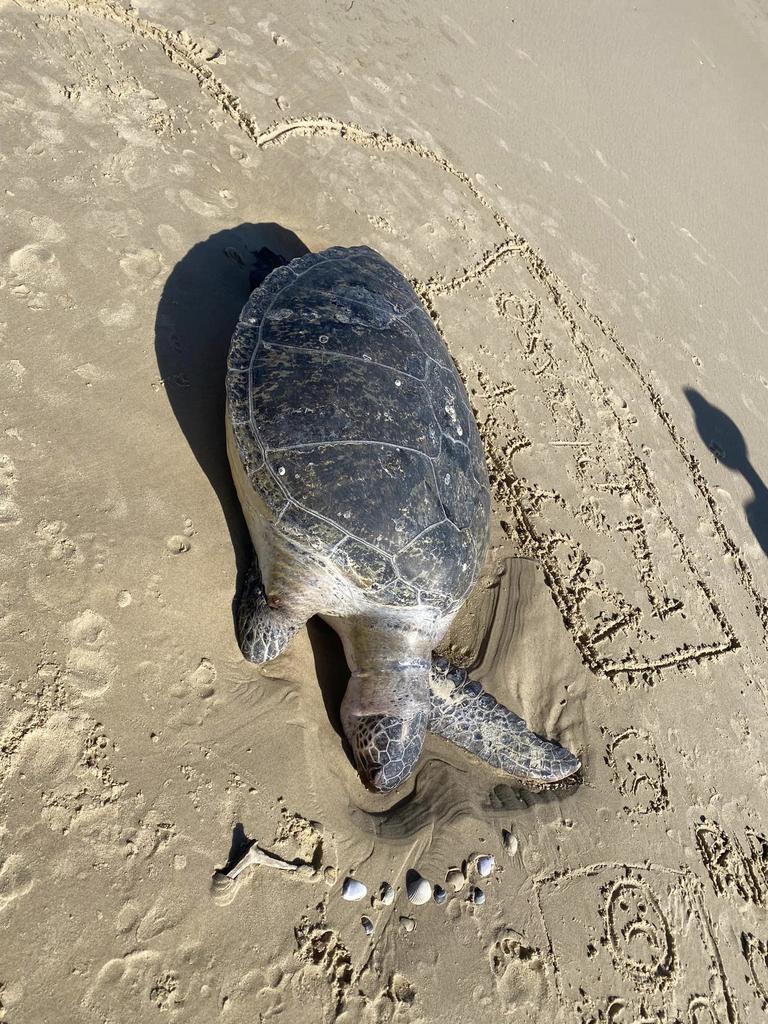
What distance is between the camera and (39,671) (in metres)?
2.40

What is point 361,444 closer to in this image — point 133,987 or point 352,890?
point 352,890

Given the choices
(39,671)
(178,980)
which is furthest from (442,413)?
(178,980)

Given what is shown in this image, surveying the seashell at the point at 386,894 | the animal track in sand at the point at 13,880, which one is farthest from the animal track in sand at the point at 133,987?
the seashell at the point at 386,894

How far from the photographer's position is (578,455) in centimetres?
444

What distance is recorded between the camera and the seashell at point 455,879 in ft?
9.15

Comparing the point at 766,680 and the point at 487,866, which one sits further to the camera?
the point at 766,680

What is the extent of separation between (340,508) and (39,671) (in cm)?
132

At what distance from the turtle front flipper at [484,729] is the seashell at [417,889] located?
0.66 metres

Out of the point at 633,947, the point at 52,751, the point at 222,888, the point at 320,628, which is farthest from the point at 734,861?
the point at 52,751

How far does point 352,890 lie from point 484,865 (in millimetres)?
667

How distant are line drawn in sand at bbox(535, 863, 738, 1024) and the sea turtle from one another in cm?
54

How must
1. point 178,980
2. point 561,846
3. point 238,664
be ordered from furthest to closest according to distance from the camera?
point 561,846 < point 238,664 < point 178,980

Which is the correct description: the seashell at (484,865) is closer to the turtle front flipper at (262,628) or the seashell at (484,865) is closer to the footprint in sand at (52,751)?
the turtle front flipper at (262,628)

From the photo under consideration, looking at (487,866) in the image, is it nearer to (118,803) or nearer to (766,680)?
(118,803)
